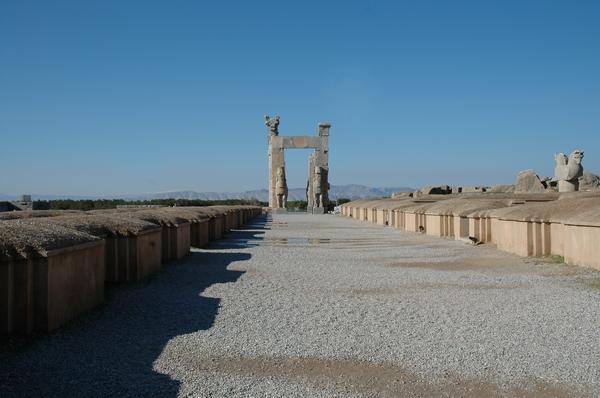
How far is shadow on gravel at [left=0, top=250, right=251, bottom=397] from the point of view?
14.1ft

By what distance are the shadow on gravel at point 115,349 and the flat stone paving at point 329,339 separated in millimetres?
15

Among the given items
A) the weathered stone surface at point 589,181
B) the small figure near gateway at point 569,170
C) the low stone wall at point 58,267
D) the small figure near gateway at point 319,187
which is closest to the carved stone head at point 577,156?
the small figure near gateway at point 569,170

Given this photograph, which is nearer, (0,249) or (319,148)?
(0,249)

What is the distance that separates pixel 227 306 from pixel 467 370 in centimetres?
336

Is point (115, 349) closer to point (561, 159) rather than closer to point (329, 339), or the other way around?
point (329, 339)

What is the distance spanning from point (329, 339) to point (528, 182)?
83.6 feet

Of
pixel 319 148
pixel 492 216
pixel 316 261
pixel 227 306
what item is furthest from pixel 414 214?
pixel 319 148

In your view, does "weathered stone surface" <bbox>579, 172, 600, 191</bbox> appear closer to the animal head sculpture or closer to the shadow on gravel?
the animal head sculpture

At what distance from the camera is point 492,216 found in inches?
581

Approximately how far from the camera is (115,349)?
5.28 metres

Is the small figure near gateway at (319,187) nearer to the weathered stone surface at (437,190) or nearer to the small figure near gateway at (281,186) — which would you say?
the small figure near gateway at (281,186)

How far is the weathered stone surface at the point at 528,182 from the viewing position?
28.2 metres

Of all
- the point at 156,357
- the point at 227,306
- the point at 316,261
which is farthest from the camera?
the point at 316,261

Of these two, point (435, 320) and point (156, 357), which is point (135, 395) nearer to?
point (156, 357)
